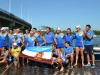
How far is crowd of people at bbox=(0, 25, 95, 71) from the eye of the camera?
30.8ft

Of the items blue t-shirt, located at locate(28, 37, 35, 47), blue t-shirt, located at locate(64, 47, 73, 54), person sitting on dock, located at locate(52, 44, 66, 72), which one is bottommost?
person sitting on dock, located at locate(52, 44, 66, 72)

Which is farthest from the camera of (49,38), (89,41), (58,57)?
(49,38)

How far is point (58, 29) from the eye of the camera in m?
9.82

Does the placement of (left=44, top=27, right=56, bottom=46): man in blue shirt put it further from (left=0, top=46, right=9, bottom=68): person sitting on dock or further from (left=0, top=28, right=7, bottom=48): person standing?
(left=0, top=28, right=7, bottom=48): person standing

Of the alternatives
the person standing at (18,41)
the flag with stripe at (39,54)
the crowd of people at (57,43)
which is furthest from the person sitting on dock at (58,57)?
the person standing at (18,41)

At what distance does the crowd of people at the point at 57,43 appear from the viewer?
30.8ft

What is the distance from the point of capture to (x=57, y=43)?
1005 cm

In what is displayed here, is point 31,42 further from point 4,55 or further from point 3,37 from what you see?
point 3,37

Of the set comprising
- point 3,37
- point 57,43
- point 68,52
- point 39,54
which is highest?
point 3,37

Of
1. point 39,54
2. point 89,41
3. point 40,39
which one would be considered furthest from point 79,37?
point 39,54

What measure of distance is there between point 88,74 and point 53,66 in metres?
2.24

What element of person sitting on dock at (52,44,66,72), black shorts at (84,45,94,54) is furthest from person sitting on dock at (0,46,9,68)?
black shorts at (84,45,94,54)

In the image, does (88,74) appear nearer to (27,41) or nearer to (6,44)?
(27,41)

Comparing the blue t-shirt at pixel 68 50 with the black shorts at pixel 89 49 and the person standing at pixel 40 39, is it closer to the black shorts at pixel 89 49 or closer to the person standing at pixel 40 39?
the black shorts at pixel 89 49
